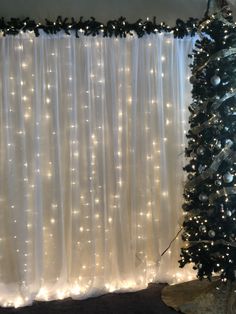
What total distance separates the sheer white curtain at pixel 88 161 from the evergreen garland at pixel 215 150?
549 mm

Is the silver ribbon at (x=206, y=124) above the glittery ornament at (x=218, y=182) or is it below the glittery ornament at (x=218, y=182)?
above

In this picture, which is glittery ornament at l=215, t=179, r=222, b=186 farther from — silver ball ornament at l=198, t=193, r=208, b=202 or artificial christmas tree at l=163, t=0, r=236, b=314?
silver ball ornament at l=198, t=193, r=208, b=202

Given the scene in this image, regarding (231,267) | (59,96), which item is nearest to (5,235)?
(59,96)

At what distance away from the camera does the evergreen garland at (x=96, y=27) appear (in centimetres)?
303

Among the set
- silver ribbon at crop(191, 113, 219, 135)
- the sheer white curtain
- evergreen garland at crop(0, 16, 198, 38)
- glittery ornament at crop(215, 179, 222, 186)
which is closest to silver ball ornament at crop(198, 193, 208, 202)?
glittery ornament at crop(215, 179, 222, 186)

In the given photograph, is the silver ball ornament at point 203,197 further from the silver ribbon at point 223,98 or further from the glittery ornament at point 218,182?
the silver ribbon at point 223,98

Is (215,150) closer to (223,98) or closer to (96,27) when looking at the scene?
(223,98)

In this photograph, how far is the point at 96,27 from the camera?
3146mm

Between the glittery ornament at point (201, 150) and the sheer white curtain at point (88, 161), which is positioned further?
the sheer white curtain at point (88, 161)

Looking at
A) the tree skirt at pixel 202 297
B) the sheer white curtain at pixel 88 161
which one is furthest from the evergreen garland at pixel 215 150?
the sheer white curtain at pixel 88 161

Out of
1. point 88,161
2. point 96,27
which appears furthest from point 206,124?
point 96,27

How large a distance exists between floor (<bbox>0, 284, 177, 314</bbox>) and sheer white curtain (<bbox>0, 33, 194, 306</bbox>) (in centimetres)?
9

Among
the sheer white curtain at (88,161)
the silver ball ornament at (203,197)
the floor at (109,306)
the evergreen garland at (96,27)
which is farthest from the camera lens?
the sheer white curtain at (88,161)

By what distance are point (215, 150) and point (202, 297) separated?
3.99 feet
